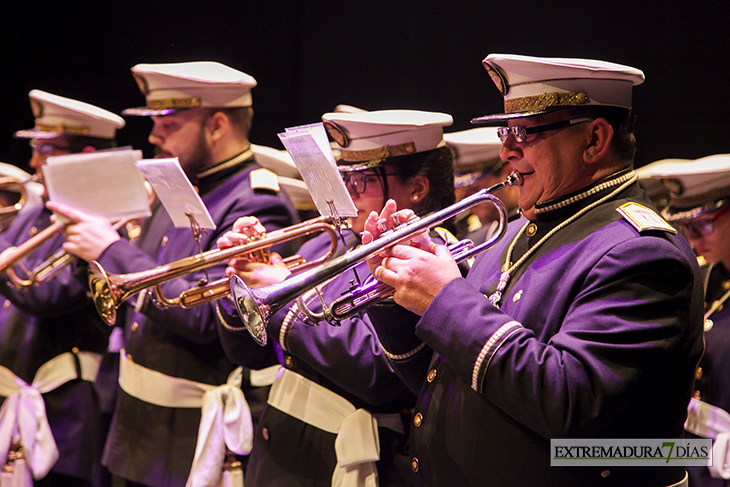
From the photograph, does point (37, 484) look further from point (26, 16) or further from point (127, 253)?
point (26, 16)

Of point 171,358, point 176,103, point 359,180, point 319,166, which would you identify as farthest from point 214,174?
point 319,166

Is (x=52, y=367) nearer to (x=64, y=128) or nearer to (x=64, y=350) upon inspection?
(x=64, y=350)

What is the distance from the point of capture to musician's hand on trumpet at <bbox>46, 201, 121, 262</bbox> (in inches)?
123

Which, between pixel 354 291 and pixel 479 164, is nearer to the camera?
pixel 354 291

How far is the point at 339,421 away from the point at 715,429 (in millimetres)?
1609

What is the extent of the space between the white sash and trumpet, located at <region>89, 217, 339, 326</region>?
0.45 m

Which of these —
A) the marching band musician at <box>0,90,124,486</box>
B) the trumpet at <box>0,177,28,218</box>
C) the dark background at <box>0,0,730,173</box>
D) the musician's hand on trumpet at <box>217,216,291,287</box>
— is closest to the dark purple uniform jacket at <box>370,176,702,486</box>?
the musician's hand on trumpet at <box>217,216,291,287</box>

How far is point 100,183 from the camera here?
10.4 feet

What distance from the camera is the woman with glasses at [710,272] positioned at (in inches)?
115

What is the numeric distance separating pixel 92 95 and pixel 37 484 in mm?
3087

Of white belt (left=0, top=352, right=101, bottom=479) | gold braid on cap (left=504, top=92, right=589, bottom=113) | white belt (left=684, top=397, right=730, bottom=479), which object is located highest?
gold braid on cap (left=504, top=92, right=589, bottom=113)

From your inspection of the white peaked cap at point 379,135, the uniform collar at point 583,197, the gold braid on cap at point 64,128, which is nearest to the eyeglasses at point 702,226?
the white peaked cap at point 379,135

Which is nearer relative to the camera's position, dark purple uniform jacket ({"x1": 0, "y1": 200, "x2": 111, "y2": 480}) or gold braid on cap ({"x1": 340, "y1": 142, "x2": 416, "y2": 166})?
gold braid on cap ({"x1": 340, "y1": 142, "x2": 416, "y2": 166})

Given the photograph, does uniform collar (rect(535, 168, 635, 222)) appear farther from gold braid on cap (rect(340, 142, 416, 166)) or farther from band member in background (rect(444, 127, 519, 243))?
band member in background (rect(444, 127, 519, 243))
